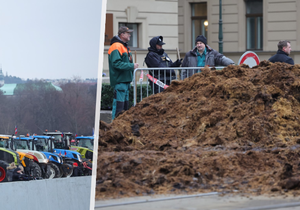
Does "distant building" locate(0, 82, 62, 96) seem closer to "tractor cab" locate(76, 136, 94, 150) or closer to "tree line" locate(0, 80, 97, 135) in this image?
"tree line" locate(0, 80, 97, 135)

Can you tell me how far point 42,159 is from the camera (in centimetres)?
429

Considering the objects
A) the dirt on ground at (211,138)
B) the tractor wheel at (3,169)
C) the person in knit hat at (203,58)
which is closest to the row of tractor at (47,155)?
the tractor wheel at (3,169)

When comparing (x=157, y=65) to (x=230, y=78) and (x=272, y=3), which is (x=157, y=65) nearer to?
(x=230, y=78)

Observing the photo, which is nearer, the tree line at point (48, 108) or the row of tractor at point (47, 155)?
the row of tractor at point (47, 155)

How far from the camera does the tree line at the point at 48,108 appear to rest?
445cm

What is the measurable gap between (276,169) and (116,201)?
62.3 inches

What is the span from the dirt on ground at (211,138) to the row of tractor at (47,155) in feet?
0.78

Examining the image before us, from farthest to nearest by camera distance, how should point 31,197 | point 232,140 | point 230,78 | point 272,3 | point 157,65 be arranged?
point 272,3
point 157,65
point 230,78
point 232,140
point 31,197

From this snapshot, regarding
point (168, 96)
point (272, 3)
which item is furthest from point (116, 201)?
point (272, 3)

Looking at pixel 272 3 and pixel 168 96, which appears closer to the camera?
pixel 168 96

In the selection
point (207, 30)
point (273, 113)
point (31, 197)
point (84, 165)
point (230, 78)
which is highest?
point (207, 30)

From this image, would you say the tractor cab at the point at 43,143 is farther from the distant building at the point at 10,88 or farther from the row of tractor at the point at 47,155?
the distant building at the point at 10,88

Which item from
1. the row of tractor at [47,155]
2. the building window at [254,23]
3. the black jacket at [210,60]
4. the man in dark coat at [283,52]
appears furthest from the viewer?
the building window at [254,23]

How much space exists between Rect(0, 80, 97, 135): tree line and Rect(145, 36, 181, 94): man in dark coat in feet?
12.2
